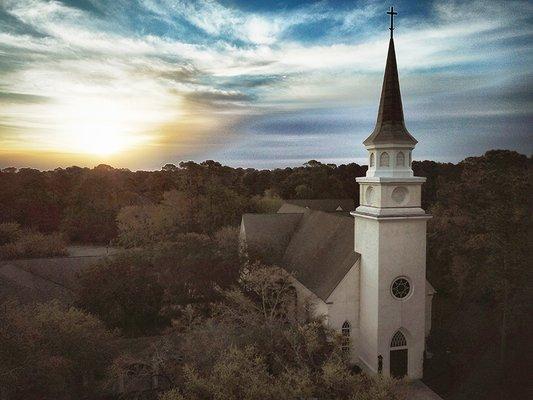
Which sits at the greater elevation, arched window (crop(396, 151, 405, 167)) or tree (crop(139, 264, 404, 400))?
arched window (crop(396, 151, 405, 167))

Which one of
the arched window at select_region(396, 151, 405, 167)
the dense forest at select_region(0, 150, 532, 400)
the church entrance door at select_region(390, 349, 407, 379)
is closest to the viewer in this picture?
the dense forest at select_region(0, 150, 532, 400)

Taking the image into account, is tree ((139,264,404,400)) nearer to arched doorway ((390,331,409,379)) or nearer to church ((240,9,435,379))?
arched doorway ((390,331,409,379))

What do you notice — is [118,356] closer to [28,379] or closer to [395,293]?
[28,379]

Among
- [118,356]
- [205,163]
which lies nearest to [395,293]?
[118,356]

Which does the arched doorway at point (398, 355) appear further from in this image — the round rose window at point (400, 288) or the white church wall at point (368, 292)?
the round rose window at point (400, 288)

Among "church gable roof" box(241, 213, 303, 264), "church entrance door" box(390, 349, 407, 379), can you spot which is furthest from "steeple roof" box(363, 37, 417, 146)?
"church gable roof" box(241, 213, 303, 264)

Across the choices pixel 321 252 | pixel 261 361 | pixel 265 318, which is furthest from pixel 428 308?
pixel 261 361
